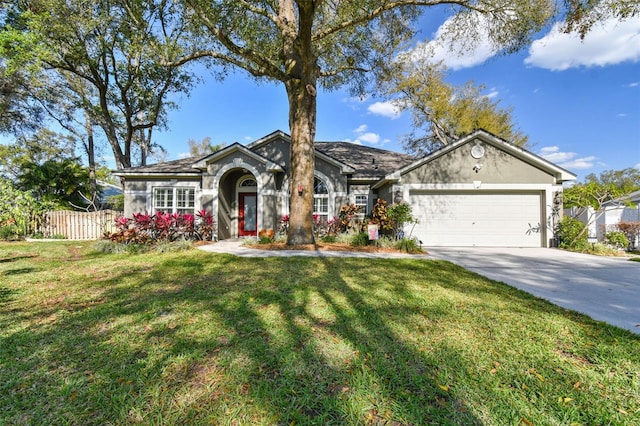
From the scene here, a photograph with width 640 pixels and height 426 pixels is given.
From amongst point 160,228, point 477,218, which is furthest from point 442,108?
point 160,228

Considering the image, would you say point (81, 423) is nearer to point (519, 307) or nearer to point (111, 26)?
point (519, 307)

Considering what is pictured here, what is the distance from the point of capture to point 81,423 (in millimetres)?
1879

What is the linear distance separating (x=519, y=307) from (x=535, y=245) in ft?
31.4

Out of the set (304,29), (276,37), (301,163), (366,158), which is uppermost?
(276,37)

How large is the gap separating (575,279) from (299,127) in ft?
28.7

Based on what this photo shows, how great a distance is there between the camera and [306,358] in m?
2.63

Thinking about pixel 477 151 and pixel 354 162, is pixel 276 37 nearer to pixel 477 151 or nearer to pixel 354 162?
pixel 354 162

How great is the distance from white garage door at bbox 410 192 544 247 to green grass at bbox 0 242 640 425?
24.0ft

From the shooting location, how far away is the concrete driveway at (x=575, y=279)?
413 cm

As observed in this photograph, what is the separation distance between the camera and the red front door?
14676mm

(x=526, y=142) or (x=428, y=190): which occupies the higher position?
(x=526, y=142)

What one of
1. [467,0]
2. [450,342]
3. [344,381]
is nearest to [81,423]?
[344,381]

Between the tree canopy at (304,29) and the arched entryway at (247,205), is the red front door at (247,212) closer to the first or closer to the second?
the arched entryway at (247,205)

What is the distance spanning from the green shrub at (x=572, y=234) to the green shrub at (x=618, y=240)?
39.0 inches
